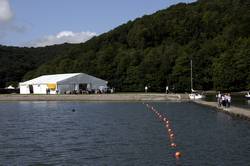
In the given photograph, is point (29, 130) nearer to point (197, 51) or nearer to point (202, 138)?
point (202, 138)

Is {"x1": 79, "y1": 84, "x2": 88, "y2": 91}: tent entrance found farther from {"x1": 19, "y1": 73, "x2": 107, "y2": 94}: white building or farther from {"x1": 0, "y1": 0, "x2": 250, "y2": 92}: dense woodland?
{"x1": 0, "y1": 0, "x2": 250, "y2": 92}: dense woodland

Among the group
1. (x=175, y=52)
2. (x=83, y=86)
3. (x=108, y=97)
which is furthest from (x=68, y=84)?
(x=175, y=52)

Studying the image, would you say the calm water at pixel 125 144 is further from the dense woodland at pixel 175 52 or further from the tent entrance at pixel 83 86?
the tent entrance at pixel 83 86

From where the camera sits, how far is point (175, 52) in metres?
145

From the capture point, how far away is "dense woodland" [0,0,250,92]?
12375 cm

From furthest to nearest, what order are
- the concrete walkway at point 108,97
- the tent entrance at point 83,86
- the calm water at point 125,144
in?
the tent entrance at point 83,86
the concrete walkway at point 108,97
the calm water at point 125,144

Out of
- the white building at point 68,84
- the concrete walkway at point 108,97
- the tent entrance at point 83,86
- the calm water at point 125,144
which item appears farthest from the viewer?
the tent entrance at point 83,86

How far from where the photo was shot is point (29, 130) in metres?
40.7

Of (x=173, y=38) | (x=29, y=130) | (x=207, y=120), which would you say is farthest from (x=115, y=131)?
(x=173, y=38)

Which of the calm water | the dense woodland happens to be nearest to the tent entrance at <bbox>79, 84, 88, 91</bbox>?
the dense woodland

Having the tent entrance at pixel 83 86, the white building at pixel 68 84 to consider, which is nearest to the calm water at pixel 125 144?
the white building at pixel 68 84

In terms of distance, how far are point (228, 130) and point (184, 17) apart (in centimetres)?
14252

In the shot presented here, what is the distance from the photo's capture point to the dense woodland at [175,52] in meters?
124

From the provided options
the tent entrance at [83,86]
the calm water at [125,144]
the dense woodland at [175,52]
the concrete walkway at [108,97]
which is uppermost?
the dense woodland at [175,52]
